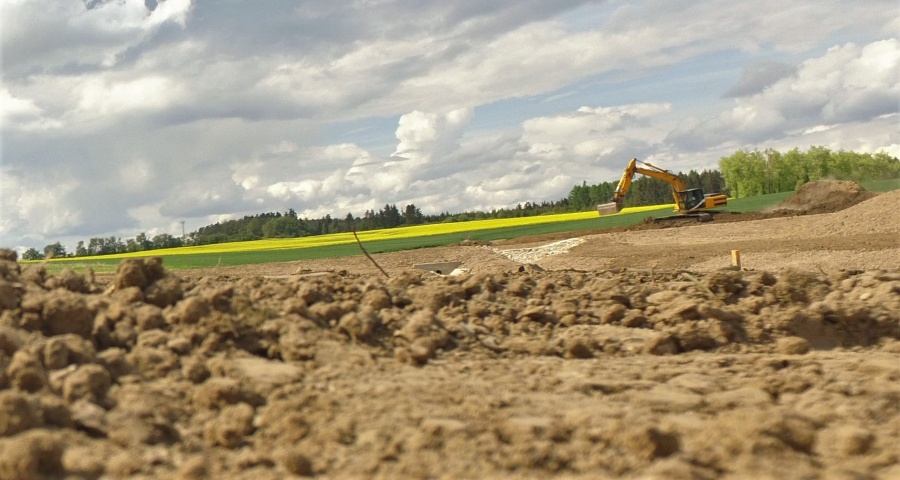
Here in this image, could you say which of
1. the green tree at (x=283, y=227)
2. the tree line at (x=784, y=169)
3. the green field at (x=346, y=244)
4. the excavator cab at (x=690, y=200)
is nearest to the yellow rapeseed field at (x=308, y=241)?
the green field at (x=346, y=244)

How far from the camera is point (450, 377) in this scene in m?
5.43

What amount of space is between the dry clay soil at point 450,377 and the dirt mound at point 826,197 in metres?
33.9

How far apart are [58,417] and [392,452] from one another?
1.66 m

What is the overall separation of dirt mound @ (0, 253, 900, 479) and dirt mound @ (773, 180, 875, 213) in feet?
113

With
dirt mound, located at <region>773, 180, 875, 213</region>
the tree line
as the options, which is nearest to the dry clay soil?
dirt mound, located at <region>773, 180, 875, 213</region>

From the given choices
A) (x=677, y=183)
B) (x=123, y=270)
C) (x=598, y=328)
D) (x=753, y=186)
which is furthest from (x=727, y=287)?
(x=753, y=186)

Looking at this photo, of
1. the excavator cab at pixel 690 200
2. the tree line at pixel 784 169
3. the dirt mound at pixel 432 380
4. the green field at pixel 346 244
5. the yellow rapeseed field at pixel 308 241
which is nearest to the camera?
the dirt mound at pixel 432 380

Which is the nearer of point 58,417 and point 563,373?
point 58,417

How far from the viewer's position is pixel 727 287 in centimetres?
830

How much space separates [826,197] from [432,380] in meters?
41.6

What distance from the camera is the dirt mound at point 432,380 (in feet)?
13.8

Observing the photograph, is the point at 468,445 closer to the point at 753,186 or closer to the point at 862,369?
the point at 862,369

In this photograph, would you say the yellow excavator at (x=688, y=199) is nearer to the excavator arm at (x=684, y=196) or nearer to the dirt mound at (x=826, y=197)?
the excavator arm at (x=684, y=196)

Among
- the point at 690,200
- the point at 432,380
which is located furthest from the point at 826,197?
the point at 432,380
